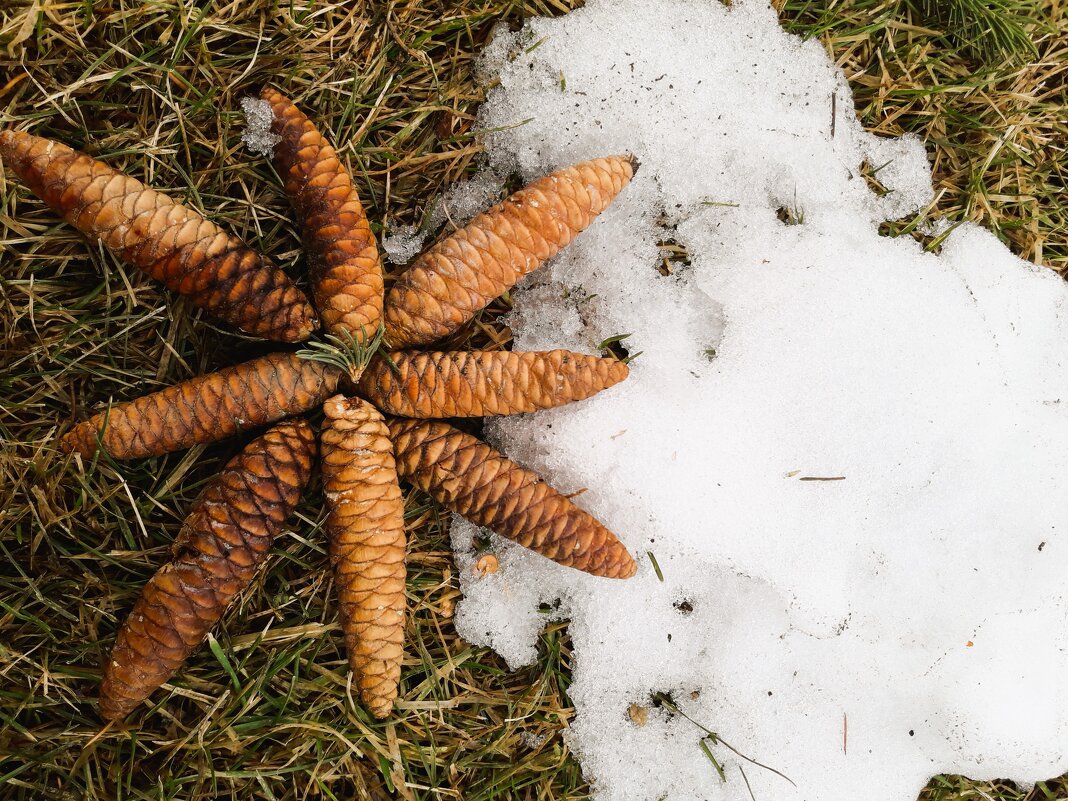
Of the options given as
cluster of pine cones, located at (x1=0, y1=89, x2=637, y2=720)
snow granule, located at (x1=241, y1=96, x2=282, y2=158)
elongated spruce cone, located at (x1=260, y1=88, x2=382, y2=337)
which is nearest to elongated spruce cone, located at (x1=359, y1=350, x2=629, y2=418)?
cluster of pine cones, located at (x1=0, y1=89, x2=637, y2=720)

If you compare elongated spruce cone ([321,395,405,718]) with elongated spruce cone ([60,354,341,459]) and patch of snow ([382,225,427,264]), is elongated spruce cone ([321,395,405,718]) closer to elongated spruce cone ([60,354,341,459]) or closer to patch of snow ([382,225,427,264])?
elongated spruce cone ([60,354,341,459])

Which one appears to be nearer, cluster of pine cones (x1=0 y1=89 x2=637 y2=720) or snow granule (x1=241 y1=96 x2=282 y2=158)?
cluster of pine cones (x1=0 y1=89 x2=637 y2=720)

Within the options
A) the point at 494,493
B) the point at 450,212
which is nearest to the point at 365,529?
the point at 494,493

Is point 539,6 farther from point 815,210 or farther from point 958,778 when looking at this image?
point 958,778

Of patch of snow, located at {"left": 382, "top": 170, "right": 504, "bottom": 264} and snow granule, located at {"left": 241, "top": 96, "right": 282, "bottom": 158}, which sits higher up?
snow granule, located at {"left": 241, "top": 96, "right": 282, "bottom": 158}

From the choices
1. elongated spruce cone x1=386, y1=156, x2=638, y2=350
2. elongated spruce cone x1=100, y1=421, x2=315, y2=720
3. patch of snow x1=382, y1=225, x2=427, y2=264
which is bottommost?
elongated spruce cone x1=100, y1=421, x2=315, y2=720

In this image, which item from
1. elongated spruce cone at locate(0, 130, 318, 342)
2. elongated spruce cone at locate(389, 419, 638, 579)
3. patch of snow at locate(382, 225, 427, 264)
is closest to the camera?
elongated spruce cone at locate(0, 130, 318, 342)
